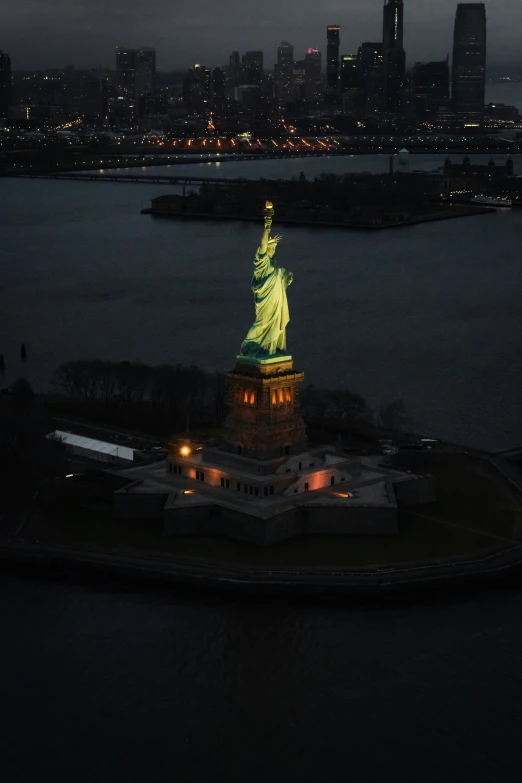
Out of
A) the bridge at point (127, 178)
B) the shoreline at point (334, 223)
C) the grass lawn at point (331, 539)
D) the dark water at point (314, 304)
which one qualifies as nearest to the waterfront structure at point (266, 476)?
the grass lawn at point (331, 539)

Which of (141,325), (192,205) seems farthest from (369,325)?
(192,205)

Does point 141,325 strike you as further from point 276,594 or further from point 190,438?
point 276,594

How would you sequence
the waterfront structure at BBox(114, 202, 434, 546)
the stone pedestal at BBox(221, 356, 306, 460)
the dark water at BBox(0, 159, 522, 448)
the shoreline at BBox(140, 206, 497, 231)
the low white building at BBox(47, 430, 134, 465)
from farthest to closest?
the shoreline at BBox(140, 206, 497, 231) < the dark water at BBox(0, 159, 522, 448) < the low white building at BBox(47, 430, 134, 465) < the stone pedestal at BBox(221, 356, 306, 460) < the waterfront structure at BBox(114, 202, 434, 546)

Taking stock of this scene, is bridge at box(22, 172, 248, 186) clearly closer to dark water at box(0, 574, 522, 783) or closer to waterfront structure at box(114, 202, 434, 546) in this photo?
waterfront structure at box(114, 202, 434, 546)

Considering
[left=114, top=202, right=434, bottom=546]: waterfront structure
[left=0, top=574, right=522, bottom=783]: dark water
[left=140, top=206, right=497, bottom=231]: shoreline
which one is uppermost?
[left=114, top=202, right=434, bottom=546]: waterfront structure

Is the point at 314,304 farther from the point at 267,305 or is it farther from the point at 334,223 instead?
the point at 334,223

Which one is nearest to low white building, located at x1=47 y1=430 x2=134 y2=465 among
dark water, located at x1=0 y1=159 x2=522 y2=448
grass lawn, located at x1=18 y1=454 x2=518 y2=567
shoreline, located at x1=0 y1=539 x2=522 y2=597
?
grass lawn, located at x1=18 y1=454 x2=518 y2=567
